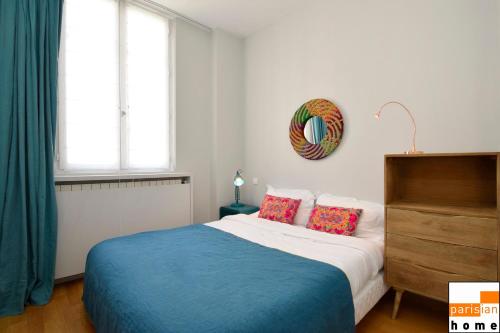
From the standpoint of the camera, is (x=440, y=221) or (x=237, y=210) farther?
(x=237, y=210)

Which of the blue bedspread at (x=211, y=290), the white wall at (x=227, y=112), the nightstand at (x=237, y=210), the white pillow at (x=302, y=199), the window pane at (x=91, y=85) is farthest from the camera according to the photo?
the white wall at (x=227, y=112)

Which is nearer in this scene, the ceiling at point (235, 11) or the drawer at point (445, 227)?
the drawer at point (445, 227)

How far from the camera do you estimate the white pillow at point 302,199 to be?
2.60 meters

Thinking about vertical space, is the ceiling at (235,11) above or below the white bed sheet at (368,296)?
above

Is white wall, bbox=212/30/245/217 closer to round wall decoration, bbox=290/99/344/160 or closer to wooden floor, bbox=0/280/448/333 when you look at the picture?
round wall decoration, bbox=290/99/344/160

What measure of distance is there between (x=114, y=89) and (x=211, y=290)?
7.84ft

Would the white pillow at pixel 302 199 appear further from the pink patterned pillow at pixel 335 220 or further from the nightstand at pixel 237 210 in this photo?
the nightstand at pixel 237 210

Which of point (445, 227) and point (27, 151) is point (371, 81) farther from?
point (27, 151)

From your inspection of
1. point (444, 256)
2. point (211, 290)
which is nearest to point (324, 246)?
point (444, 256)

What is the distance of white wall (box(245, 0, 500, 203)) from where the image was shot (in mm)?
1883

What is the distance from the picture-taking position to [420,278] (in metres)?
1.68

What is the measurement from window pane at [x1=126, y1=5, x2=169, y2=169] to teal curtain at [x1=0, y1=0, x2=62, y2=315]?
736 millimetres

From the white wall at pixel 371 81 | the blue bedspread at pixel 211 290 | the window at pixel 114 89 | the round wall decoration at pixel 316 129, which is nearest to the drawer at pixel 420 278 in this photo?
the blue bedspread at pixel 211 290

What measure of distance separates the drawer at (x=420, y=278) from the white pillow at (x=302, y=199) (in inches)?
35.2
